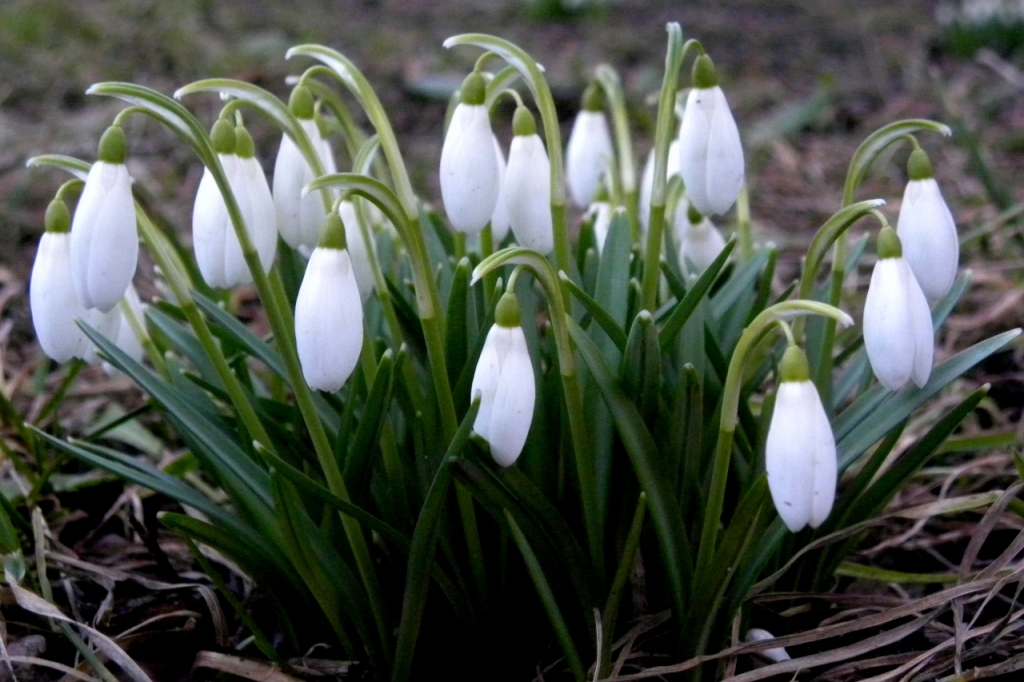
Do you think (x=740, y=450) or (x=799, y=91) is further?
(x=799, y=91)

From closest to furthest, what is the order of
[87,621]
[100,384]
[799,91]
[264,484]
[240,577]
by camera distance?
1. [264,484]
2. [87,621]
3. [240,577]
4. [100,384]
5. [799,91]

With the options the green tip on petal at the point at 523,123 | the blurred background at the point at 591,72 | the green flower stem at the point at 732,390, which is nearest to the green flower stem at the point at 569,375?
the green flower stem at the point at 732,390

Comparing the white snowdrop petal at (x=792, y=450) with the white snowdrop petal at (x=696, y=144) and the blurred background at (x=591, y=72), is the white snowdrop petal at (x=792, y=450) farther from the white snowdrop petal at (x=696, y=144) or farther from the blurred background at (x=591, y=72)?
the blurred background at (x=591, y=72)

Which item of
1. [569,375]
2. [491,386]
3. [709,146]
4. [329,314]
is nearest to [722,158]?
[709,146]

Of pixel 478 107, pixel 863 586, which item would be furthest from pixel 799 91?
pixel 478 107

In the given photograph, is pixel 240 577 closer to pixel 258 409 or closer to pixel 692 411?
pixel 258 409

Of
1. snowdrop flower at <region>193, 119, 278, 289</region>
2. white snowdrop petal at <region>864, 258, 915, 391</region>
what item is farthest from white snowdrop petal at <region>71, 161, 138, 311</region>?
white snowdrop petal at <region>864, 258, 915, 391</region>

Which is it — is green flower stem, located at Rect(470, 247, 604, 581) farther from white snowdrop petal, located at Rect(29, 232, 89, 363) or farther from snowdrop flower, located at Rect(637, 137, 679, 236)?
white snowdrop petal, located at Rect(29, 232, 89, 363)
